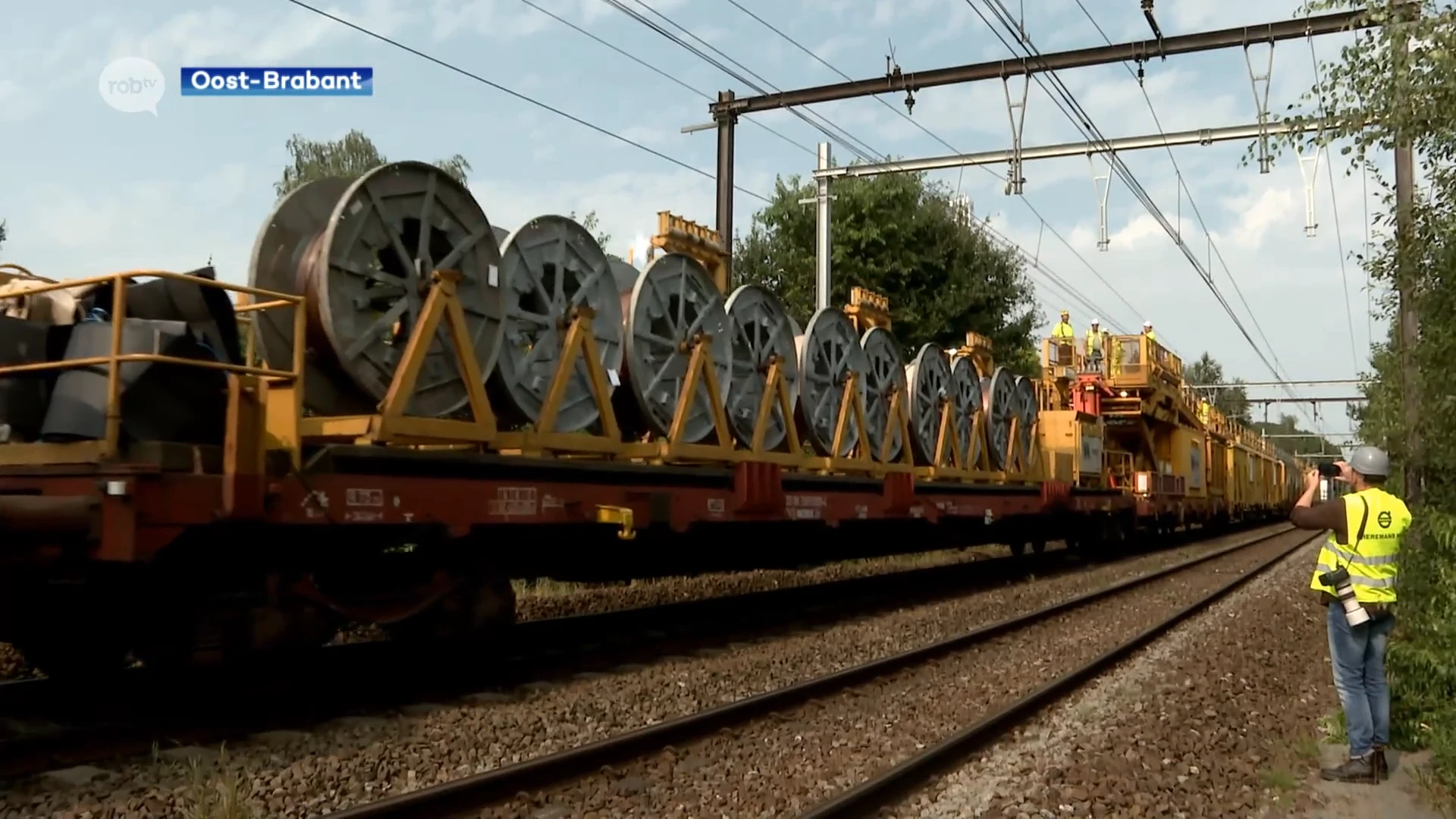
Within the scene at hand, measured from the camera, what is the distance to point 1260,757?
665 centimetres

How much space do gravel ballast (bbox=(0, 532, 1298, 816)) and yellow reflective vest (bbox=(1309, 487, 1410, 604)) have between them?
3.15 m

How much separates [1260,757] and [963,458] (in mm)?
8875

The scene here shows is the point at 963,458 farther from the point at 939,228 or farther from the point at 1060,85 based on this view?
the point at 939,228

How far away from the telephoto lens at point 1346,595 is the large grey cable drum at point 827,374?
633cm

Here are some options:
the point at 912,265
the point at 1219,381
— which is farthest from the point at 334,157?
the point at 1219,381

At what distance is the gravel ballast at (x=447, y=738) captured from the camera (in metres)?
5.16

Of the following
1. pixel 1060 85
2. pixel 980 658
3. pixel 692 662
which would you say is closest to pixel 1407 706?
pixel 980 658

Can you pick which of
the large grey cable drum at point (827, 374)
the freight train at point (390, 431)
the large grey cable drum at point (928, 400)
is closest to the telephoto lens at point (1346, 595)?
the freight train at point (390, 431)

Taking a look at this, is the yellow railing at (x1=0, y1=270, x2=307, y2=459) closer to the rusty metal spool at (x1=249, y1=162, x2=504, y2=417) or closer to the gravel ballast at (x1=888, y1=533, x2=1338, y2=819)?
the rusty metal spool at (x1=249, y1=162, x2=504, y2=417)

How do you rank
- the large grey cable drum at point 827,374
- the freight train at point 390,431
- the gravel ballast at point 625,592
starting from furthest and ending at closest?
the large grey cable drum at point 827,374
the gravel ballast at point 625,592
the freight train at point 390,431

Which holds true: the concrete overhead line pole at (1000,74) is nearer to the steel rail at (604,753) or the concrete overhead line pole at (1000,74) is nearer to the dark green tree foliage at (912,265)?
the steel rail at (604,753)

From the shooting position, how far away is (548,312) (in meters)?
8.59

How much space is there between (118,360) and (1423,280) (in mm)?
7590

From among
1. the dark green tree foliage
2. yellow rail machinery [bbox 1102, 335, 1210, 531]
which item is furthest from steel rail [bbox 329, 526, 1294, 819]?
the dark green tree foliage
